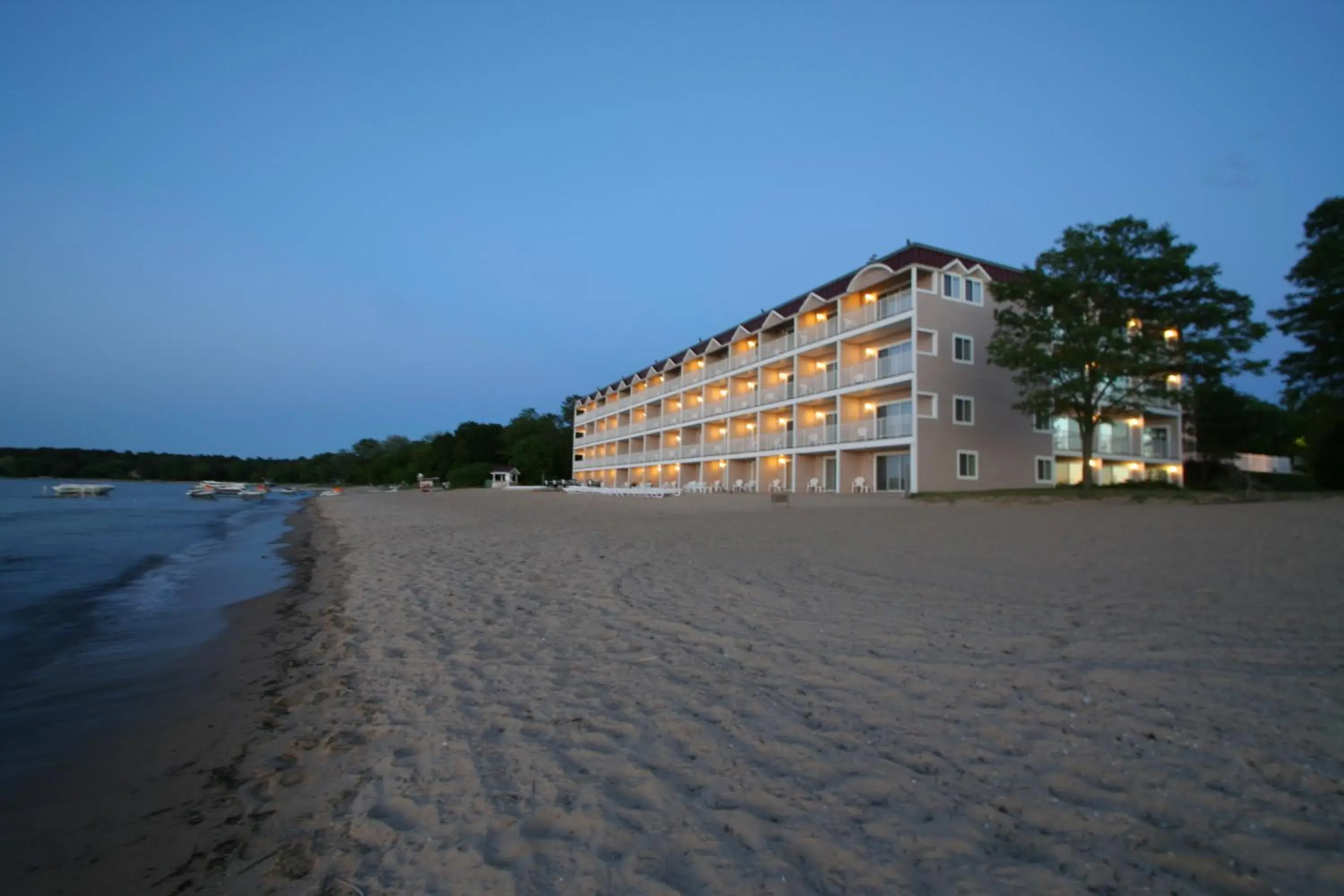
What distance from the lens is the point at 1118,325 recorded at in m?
23.4

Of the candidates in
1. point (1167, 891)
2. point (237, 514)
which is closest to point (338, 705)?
point (1167, 891)

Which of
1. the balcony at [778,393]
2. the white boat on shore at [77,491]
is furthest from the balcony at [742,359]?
the white boat on shore at [77,491]

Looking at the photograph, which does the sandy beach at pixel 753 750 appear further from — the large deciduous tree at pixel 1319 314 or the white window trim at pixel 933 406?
the large deciduous tree at pixel 1319 314

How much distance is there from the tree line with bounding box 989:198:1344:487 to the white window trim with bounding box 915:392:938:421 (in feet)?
11.9

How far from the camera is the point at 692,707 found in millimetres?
4316

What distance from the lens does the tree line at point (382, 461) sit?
83312 mm

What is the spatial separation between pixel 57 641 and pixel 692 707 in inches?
348

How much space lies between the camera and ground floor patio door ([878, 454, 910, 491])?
29578mm

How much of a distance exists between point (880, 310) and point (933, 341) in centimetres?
316

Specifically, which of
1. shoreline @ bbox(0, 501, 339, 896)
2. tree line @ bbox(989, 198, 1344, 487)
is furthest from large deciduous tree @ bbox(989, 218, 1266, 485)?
shoreline @ bbox(0, 501, 339, 896)

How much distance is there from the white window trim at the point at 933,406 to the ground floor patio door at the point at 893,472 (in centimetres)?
213

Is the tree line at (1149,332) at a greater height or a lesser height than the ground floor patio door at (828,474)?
greater

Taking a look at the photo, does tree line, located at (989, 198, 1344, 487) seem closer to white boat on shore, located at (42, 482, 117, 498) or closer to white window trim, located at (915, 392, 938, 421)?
white window trim, located at (915, 392, 938, 421)

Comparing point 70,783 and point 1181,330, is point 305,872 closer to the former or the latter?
point 70,783
